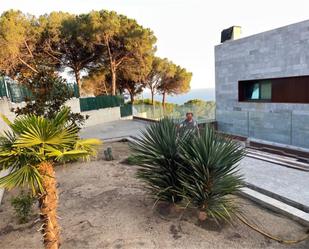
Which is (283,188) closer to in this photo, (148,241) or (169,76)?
(148,241)

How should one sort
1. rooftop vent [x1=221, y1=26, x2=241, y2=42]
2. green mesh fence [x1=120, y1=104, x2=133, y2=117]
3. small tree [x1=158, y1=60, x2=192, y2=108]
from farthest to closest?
small tree [x1=158, y1=60, x2=192, y2=108]
green mesh fence [x1=120, y1=104, x2=133, y2=117]
rooftop vent [x1=221, y1=26, x2=241, y2=42]

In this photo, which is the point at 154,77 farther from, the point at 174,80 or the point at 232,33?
the point at 232,33

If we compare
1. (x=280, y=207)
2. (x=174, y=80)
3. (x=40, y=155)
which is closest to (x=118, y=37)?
(x=174, y=80)

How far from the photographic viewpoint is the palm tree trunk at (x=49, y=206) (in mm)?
2615

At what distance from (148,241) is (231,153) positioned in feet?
6.07

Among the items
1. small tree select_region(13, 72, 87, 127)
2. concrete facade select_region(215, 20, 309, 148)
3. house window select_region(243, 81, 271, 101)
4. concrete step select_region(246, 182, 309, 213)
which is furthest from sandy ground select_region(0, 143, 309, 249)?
house window select_region(243, 81, 271, 101)

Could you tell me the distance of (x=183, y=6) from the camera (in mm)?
11688

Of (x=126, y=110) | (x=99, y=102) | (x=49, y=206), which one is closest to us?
(x=49, y=206)

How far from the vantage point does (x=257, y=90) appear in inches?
469

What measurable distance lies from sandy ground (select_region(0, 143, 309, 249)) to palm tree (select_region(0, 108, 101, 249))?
99 centimetres

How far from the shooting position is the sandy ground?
3.39m

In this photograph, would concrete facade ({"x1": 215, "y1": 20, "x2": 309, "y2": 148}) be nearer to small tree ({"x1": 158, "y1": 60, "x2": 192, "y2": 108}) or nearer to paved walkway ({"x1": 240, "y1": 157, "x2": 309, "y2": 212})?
paved walkway ({"x1": 240, "y1": 157, "x2": 309, "y2": 212})

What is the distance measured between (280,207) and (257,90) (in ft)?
28.9

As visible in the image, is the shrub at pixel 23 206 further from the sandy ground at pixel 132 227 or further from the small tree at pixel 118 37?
the small tree at pixel 118 37
